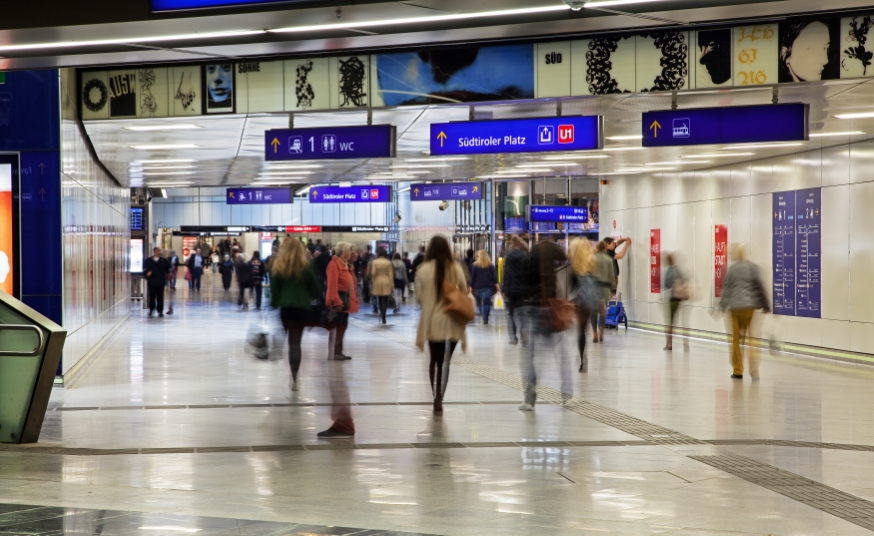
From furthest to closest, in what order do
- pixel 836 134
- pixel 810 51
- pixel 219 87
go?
1. pixel 836 134
2. pixel 219 87
3. pixel 810 51

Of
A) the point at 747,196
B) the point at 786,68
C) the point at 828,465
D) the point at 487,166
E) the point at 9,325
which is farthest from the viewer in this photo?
the point at 487,166

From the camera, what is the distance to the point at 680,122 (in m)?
12.2

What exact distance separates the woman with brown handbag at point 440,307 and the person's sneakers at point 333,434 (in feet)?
4.33

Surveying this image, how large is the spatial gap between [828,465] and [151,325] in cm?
1798

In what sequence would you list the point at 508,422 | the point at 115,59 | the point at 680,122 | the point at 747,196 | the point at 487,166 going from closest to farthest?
the point at 115,59 → the point at 508,422 → the point at 680,122 → the point at 747,196 → the point at 487,166

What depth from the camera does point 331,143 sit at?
13867 mm

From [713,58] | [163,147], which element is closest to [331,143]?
[713,58]

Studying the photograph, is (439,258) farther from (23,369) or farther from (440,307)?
(23,369)

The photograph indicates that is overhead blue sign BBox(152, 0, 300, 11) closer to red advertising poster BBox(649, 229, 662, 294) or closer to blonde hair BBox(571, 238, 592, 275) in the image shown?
blonde hair BBox(571, 238, 592, 275)

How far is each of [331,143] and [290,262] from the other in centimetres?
404

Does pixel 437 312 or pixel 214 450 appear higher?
pixel 437 312

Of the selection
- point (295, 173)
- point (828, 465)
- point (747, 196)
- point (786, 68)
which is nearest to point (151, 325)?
point (295, 173)

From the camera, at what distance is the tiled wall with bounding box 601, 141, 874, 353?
15969mm

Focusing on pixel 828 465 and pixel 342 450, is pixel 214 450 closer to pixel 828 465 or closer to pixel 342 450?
pixel 342 450
